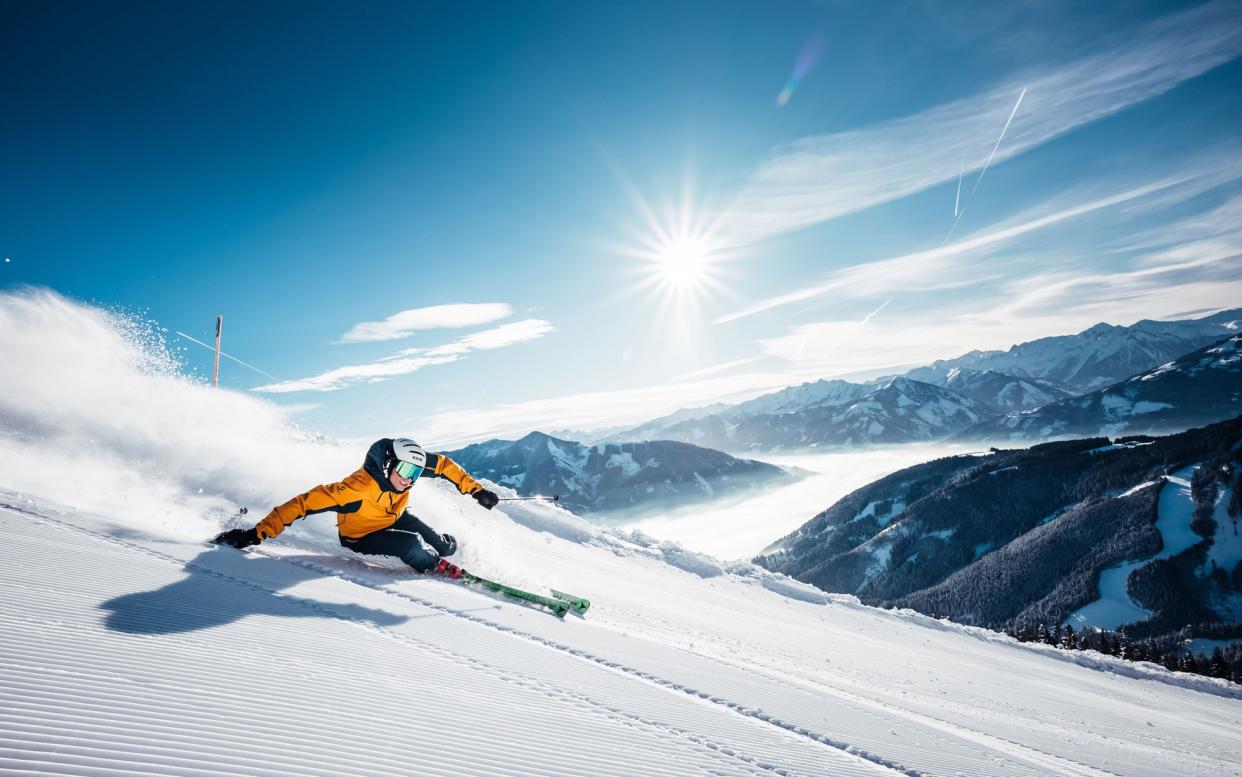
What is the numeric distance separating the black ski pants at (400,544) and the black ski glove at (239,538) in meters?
1.28

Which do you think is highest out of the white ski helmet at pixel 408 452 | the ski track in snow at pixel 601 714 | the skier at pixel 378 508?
the white ski helmet at pixel 408 452

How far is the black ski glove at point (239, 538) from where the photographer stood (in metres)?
9.01

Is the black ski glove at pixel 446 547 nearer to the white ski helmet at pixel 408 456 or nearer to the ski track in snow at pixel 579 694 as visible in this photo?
the white ski helmet at pixel 408 456

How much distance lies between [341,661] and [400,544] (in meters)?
4.41

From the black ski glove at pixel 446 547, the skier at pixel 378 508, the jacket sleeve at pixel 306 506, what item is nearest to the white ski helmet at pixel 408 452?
the skier at pixel 378 508

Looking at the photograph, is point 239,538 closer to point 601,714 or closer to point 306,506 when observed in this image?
point 306,506

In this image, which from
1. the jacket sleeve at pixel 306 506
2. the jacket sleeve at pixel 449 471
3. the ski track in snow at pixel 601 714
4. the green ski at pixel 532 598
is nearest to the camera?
the ski track in snow at pixel 601 714

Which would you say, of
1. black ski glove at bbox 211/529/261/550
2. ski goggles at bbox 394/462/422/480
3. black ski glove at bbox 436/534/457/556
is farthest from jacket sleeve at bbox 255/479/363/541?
black ski glove at bbox 436/534/457/556

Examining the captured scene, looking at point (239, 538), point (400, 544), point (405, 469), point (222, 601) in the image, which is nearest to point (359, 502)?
point (405, 469)

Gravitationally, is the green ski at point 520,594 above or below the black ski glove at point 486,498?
below

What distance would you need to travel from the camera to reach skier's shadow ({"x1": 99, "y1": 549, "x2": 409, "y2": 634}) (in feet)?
17.7

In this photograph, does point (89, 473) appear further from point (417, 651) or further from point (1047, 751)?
point (1047, 751)

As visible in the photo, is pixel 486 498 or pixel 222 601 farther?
pixel 486 498

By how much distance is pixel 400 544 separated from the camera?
32.1 feet
